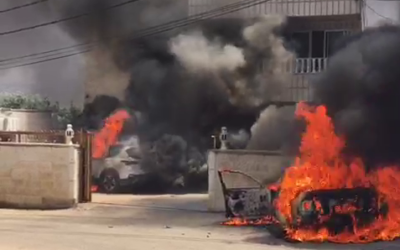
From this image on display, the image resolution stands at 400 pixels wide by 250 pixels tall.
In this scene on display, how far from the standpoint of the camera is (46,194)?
16016 mm

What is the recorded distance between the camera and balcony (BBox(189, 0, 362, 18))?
64.4 ft

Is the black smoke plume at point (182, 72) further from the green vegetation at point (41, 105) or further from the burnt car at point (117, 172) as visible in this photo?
the green vegetation at point (41, 105)

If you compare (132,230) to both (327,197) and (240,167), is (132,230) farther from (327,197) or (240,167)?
(327,197)

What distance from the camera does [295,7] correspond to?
2025cm

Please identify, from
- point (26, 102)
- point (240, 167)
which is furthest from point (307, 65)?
point (26, 102)

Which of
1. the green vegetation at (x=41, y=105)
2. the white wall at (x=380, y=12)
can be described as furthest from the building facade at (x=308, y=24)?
the green vegetation at (x=41, y=105)

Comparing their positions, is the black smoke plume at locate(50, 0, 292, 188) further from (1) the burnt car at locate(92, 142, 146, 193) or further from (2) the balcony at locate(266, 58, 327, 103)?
(1) the burnt car at locate(92, 142, 146, 193)

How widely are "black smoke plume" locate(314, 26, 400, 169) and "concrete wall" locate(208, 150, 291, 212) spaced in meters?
2.41

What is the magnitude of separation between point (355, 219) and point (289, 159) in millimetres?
2689

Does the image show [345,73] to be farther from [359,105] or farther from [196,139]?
[196,139]

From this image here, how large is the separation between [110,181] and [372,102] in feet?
30.2

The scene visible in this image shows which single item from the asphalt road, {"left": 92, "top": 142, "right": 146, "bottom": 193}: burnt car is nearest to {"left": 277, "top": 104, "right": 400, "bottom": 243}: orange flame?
the asphalt road

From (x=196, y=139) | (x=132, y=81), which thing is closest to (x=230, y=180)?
(x=196, y=139)

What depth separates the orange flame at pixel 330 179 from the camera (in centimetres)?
1152
